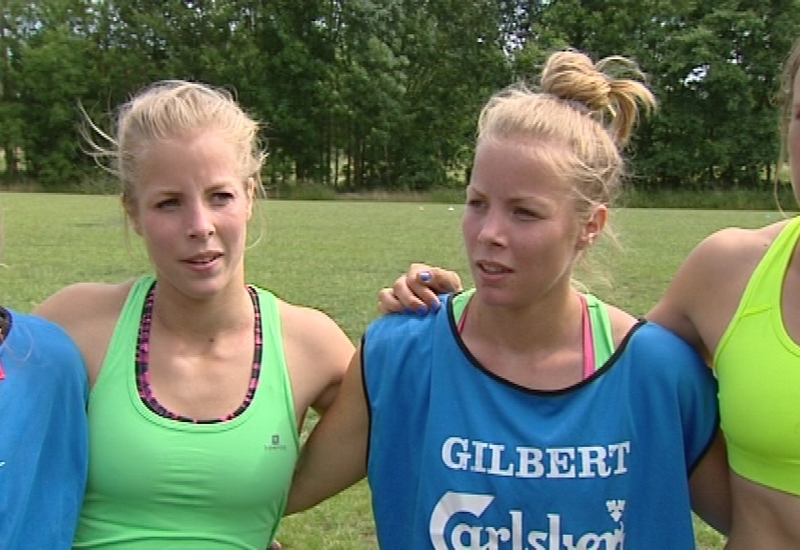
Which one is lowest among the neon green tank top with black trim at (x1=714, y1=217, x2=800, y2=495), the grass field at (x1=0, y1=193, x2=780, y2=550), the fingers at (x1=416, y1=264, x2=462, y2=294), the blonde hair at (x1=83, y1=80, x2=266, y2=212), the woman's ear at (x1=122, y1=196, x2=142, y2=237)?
the grass field at (x1=0, y1=193, x2=780, y2=550)

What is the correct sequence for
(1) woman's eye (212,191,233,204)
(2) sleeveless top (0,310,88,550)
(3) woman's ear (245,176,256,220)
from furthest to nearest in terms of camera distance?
(3) woman's ear (245,176,256,220), (1) woman's eye (212,191,233,204), (2) sleeveless top (0,310,88,550)

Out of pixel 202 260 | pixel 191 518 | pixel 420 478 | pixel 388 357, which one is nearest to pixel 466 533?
pixel 420 478

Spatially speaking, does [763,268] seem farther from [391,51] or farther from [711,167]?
[391,51]

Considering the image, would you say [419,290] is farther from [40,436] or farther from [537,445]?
[40,436]

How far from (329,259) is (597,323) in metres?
11.9

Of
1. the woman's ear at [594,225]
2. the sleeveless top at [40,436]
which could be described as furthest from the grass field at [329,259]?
the sleeveless top at [40,436]

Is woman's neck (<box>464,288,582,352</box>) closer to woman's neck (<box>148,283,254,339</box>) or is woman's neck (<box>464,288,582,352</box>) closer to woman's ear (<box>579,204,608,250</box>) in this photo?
woman's ear (<box>579,204,608,250</box>)

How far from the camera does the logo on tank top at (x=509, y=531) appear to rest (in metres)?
2.07

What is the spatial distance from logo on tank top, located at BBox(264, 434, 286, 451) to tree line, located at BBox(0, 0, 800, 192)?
3776 cm

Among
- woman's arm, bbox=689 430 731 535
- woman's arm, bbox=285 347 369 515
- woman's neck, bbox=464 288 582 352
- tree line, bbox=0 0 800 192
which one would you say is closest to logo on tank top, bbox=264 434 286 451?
woman's arm, bbox=285 347 369 515

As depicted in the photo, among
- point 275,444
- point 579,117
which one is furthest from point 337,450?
point 579,117

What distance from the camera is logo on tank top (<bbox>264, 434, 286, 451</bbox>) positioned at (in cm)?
224

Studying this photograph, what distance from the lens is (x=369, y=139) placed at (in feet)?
140

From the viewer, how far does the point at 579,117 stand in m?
2.25
